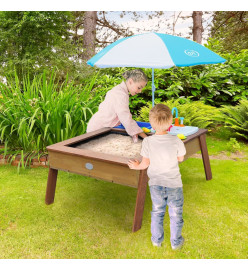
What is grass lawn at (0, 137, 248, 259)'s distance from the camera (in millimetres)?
2557

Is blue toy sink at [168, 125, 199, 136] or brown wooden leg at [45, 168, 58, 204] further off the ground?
blue toy sink at [168, 125, 199, 136]

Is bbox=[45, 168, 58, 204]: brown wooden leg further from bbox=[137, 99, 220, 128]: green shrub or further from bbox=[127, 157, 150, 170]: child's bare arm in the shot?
bbox=[137, 99, 220, 128]: green shrub

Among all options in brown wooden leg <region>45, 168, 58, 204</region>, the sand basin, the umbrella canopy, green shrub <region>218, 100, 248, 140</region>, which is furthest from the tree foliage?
brown wooden leg <region>45, 168, 58, 204</region>

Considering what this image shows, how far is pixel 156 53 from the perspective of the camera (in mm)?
2949

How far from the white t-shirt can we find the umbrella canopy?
952 mm

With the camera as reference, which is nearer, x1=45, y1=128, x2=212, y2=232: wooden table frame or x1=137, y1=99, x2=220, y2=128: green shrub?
x1=45, y1=128, x2=212, y2=232: wooden table frame

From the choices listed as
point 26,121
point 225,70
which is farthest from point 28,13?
point 225,70

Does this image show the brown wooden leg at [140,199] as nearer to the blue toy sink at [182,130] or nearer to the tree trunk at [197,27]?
the blue toy sink at [182,130]

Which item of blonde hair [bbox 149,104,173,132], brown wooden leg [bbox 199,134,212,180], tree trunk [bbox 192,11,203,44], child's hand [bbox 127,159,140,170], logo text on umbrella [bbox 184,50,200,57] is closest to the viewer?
blonde hair [bbox 149,104,173,132]

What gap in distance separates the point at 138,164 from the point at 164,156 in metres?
0.35

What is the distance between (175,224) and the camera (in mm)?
2367

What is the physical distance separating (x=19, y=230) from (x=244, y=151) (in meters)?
4.01

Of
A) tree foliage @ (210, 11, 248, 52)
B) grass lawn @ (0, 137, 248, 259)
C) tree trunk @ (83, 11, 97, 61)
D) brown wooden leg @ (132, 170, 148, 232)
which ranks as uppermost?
tree foliage @ (210, 11, 248, 52)

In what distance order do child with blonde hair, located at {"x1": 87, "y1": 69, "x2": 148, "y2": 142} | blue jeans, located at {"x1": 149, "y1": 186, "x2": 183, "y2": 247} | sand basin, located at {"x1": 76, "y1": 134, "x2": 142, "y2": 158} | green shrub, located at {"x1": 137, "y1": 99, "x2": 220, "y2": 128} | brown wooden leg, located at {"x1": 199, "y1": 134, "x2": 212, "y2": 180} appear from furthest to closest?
1. green shrub, located at {"x1": 137, "y1": 99, "x2": 220, "y2": 128}
2. brown wooden leg, located at {"x1": 199, "y1": 134, "x2": 212, "y2": 180}
3. child with blonde hair, located at {"x1": 87, "y1": 69, "x2": 148, "y2": 142}
4. sand basin, located at {"x1": 76, "y1": 134, "x2": 142, "y2": 158}
5. blue jeans, located at {"x1": 149, "y1": 186, "x2": 183, "y2": 247}
